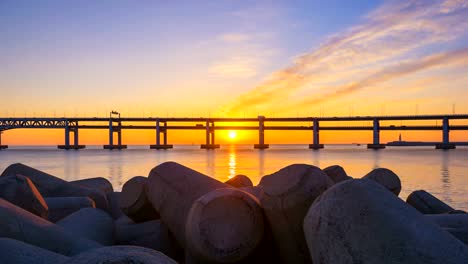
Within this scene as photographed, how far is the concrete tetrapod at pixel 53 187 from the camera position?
6391 mm

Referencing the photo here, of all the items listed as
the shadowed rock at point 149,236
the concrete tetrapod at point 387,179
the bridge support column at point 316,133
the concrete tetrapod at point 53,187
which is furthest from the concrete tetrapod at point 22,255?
the bridge support column at point 316,133

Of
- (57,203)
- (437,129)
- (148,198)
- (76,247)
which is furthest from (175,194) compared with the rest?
(437,129)

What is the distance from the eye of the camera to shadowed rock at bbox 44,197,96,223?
5.27 metres

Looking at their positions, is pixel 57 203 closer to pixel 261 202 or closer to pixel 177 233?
pixel 177 233

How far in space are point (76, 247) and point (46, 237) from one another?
24cm

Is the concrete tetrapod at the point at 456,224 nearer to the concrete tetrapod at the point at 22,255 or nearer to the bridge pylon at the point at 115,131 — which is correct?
the concrete tetrapod at the point at 22,255

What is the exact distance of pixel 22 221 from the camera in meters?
3.28

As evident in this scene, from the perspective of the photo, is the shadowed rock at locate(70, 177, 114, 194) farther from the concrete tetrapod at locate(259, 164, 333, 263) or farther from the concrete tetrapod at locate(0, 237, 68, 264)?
the concrete tetrapod at locate(0, 237, 68, 264)

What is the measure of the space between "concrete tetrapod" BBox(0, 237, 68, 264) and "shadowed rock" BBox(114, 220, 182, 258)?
215 cm

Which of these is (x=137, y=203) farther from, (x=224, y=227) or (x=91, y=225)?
(x=224, y=227)

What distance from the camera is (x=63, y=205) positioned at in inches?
212

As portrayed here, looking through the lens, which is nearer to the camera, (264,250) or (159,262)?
(159,262)

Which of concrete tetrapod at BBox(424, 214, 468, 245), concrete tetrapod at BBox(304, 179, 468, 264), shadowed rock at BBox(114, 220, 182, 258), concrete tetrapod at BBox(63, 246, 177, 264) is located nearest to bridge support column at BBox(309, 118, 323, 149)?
shadowed rock at BBox(114, 220, 182, 258)

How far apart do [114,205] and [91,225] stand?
2.60m
